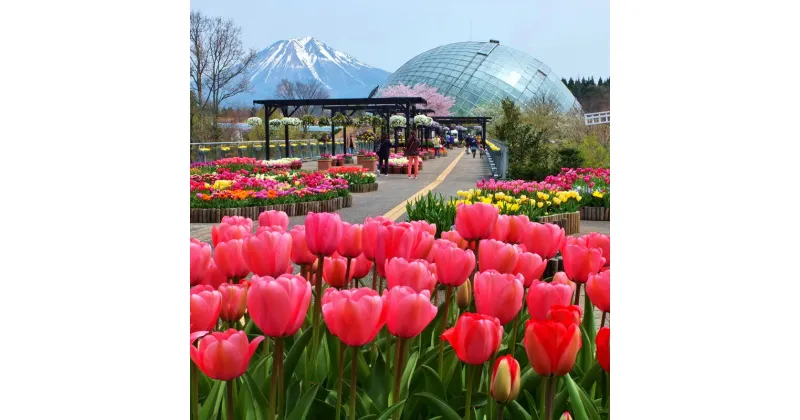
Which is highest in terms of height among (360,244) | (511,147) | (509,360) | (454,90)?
(454,90)

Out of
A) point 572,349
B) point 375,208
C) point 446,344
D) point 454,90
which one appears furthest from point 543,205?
point 454,90

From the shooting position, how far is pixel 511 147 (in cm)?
1516

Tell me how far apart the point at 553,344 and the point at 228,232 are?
0.73 meters

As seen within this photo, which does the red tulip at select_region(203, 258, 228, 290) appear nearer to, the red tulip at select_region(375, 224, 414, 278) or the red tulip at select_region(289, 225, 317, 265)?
the red tulip at select_region(289, 225, 317, 265)

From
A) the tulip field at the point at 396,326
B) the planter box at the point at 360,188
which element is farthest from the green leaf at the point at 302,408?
the planter box at the point at 360,188

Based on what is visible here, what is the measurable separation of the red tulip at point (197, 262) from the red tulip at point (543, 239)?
616mm

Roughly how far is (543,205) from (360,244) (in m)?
6.02

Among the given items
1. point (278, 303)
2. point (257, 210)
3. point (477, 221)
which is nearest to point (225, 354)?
point (278, 303)

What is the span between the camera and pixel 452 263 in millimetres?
1189

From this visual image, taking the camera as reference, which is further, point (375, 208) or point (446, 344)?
point (375, 208)

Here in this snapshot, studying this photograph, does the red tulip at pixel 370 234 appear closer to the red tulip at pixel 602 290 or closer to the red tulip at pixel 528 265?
the red tulip at pixel 528 265

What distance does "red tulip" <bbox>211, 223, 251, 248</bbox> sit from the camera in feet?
4.54

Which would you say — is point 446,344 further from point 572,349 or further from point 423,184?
point 423,184

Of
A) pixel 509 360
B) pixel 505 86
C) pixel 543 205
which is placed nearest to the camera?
pixel 509 360
